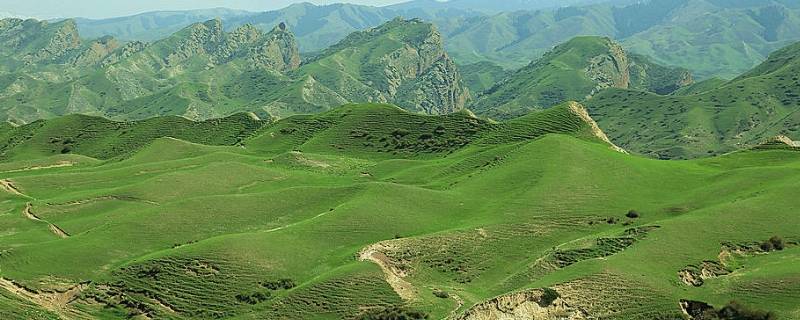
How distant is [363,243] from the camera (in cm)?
7675

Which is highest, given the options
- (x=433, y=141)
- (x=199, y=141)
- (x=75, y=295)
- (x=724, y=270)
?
(x=724, y=270)

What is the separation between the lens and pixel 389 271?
6744 cm

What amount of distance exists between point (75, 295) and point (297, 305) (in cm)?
2176

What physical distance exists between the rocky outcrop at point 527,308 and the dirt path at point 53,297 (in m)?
35.3

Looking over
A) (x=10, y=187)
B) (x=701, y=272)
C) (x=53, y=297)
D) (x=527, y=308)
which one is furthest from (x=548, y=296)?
(x=10, y=187)

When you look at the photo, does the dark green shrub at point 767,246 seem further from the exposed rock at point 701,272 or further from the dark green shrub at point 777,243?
the exposed rock at point 701,272

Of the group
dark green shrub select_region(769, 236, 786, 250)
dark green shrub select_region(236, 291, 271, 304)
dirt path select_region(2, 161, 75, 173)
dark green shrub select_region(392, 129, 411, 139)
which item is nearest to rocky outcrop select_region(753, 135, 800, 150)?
dark green shrub select_region(769, 236, 786, 250)

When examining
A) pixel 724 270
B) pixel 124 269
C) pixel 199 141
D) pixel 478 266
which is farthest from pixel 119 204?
pixel 199 141

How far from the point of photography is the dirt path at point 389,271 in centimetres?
6381

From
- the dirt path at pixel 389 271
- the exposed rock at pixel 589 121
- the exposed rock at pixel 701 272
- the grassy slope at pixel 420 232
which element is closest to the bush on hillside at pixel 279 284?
the grassy slope at pixel 420 232

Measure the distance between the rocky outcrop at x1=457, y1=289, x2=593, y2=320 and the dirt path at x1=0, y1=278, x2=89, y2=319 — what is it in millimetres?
35311

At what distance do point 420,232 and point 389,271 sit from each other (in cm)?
1241

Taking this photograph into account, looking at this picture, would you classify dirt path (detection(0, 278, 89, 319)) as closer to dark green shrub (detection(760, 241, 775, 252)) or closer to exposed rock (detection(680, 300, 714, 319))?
exposed rock (detection(680, 300, 714, 319))

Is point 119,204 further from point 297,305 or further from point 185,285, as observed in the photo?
point 297,305
